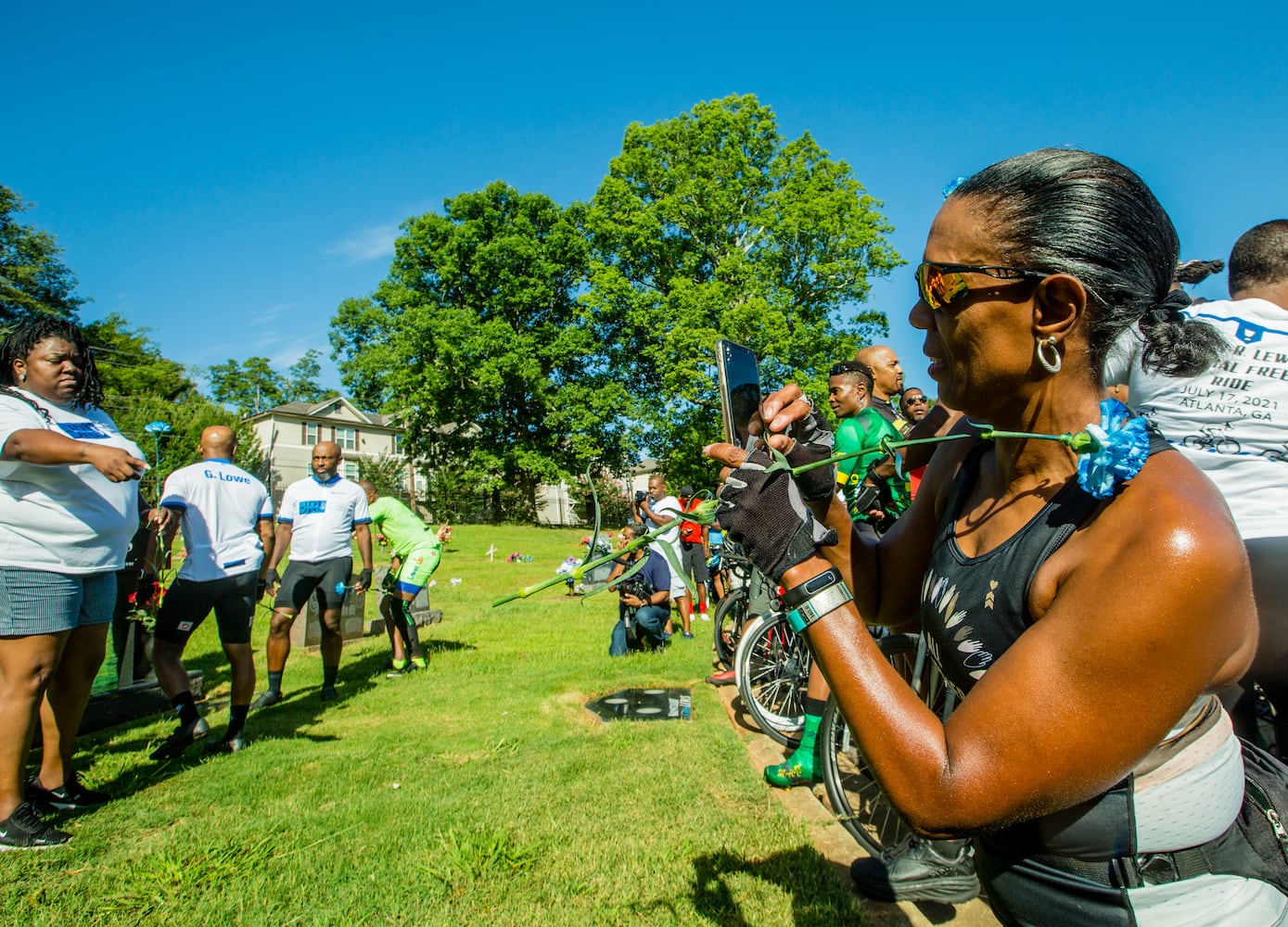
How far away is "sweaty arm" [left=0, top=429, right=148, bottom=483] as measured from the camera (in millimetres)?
3464

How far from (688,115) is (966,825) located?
1270 inches

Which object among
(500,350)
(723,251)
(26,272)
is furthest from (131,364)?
(723,251)

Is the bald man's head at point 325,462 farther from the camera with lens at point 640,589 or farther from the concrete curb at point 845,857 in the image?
the concrete curb at point 845,857

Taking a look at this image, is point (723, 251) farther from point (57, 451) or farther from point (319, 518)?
point (57, 451)

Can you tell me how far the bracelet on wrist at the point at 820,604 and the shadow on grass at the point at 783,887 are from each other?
94.0 inches

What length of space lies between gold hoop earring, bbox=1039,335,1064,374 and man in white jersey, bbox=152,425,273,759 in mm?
5546

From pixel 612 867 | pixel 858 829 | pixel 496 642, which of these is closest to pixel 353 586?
pixel 496 642

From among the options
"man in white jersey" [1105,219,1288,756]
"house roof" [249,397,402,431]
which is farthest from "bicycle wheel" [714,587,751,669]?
"house roof" [249,397,402,431]

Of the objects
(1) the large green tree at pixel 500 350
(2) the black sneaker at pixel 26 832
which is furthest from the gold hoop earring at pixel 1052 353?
(1) the large green tree at pixel 500 350

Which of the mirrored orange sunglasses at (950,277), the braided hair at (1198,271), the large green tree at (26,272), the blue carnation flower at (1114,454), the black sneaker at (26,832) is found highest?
the large green tree at (26,272)

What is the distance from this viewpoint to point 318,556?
686cm

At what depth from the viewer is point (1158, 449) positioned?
1261 mm

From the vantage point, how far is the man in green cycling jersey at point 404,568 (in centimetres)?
786

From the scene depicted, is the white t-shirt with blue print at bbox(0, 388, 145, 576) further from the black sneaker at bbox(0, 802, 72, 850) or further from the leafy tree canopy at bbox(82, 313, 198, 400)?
the leafy tree canopy at bbox(82, 313, 198, 400)
